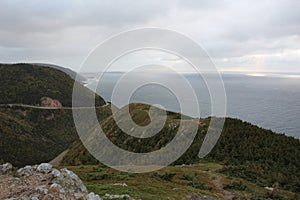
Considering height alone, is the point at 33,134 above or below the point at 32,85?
below

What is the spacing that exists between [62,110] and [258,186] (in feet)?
350

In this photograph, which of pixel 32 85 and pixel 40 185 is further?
pixel 32 85

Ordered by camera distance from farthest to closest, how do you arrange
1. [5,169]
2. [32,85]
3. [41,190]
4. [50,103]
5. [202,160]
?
[32,85], [50,103], [202,160], [5,169], [41,190]

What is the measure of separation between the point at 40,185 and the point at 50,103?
382 ft

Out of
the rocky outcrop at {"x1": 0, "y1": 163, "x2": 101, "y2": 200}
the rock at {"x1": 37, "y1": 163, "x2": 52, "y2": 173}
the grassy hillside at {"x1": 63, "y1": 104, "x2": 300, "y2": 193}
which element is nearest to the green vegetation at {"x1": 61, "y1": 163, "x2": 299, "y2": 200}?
the grassy hillside at {"x1": 63, "y1": 104, "x2": 300, "y2": 193}

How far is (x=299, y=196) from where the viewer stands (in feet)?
62.8

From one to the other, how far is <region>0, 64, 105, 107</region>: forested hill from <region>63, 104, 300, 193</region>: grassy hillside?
269 ft

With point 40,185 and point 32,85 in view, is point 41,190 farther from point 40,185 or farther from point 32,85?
point 32,85

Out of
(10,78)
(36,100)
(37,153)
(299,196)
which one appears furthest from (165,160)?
(10,78)

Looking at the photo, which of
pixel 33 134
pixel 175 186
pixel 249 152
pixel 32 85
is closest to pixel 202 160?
pixel 249 152

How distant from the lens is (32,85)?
421 feet

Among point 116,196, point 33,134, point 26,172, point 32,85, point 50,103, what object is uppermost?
point 32,85

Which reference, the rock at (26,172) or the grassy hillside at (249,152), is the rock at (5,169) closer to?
the rock at (26,172)

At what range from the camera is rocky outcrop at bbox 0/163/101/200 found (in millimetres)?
10367
